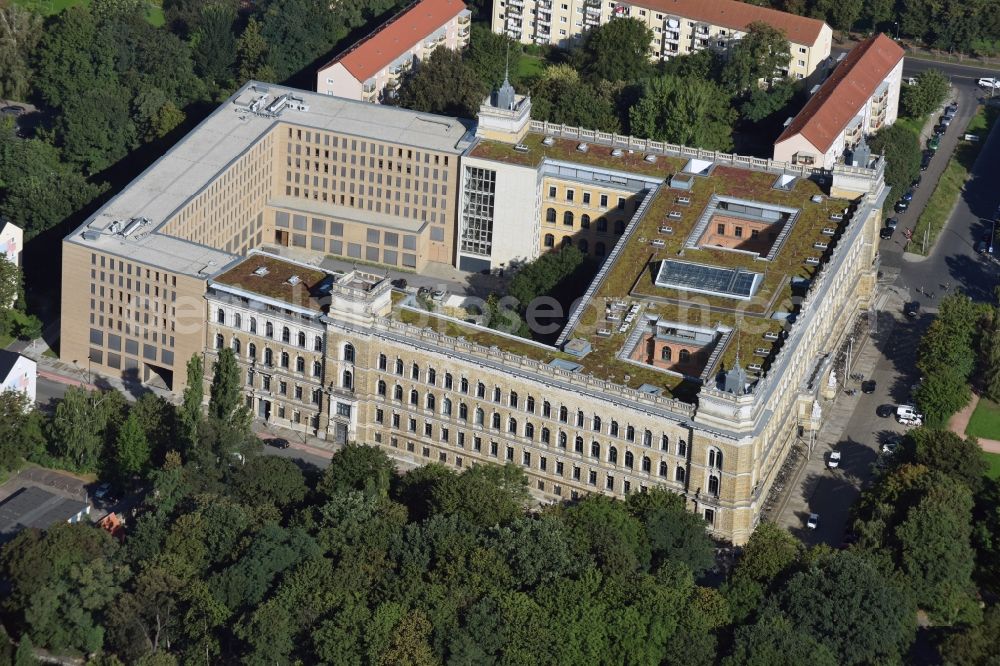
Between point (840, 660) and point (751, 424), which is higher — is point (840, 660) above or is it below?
below

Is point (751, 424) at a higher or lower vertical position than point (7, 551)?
higher

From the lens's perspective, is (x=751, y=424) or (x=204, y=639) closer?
(x=204, y=639)

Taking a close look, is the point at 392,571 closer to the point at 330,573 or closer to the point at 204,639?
the point at 330,573

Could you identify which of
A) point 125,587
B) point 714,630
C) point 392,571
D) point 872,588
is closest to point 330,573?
point 392,571

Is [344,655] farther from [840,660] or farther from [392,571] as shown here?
[840,660]

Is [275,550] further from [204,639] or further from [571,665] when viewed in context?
[571,665]

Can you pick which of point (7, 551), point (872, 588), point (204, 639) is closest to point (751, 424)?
point (872, 588)
